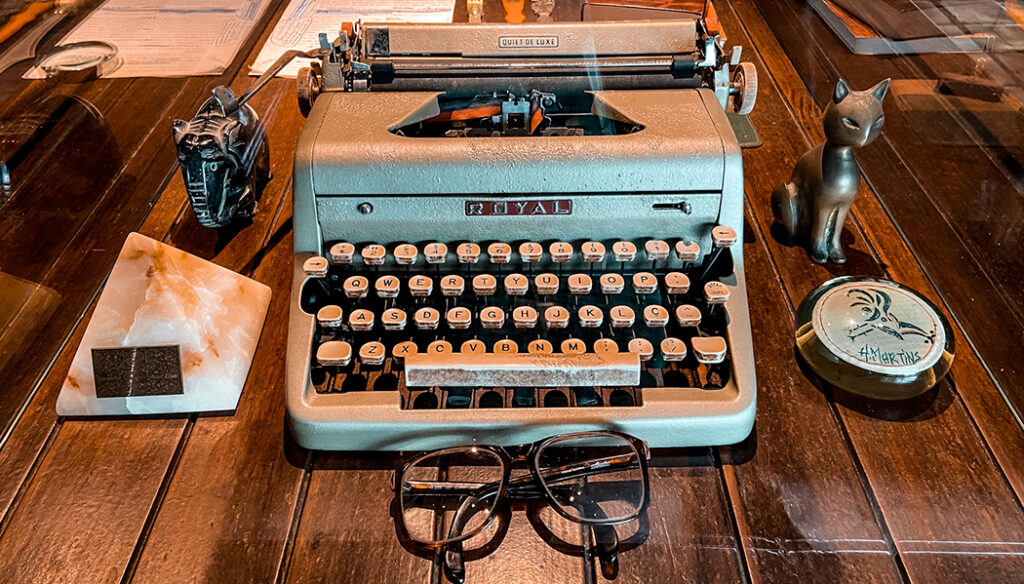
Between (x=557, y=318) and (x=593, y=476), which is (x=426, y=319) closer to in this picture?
(x=557, y=318)

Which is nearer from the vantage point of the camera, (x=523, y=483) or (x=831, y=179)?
(x=523, y=483)

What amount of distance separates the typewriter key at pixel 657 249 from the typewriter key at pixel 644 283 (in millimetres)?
35

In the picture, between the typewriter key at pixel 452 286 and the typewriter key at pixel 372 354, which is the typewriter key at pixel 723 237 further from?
the typewriter key at pixel 372 354

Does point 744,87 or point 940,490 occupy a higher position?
point 744,87

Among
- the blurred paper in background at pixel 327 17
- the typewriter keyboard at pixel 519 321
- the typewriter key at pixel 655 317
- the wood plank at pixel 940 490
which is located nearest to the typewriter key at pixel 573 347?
the typewriter keyboard at pixel 519 321

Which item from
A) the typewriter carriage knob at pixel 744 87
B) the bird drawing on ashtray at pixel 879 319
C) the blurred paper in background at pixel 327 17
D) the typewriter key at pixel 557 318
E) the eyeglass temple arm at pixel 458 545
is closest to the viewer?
the eyeglass temple arm at pixel 458 545

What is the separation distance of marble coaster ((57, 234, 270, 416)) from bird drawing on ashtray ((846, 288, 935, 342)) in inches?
40.7

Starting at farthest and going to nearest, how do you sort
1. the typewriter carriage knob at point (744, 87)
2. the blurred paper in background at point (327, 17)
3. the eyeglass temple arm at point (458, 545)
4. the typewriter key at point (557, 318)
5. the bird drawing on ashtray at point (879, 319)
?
the blurred paper in background at point (327, 17) < the typewriter carriage knob at point (744, 87) < the bird drawing on ashtray at point (879, 319) < the typewriter key at point (557, 318) < the eyeglass temple arm at point (458, 545)

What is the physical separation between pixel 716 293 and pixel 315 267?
24.6 inches

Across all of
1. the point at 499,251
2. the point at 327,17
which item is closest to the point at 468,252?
the point at 499,251

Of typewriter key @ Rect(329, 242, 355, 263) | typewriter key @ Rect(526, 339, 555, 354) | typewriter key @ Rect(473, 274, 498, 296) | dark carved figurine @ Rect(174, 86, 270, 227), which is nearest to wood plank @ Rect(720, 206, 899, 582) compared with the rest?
typewriter key @ Rect(526, 339, 555, 354)

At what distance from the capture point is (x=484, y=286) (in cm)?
114

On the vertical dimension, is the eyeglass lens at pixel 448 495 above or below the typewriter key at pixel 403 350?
below

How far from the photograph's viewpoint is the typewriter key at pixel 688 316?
1.08m
